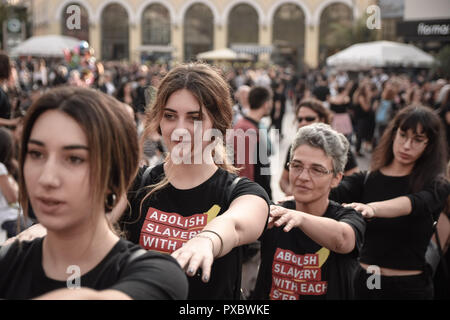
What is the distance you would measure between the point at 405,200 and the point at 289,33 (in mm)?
46361

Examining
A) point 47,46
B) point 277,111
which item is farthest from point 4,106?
point 47,46

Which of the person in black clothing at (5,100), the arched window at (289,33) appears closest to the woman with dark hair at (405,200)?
the person in black clothing at (5,100)

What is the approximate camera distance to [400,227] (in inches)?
109

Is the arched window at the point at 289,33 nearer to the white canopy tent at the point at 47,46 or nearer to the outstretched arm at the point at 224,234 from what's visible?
the white canopy tent at the point at 47,46

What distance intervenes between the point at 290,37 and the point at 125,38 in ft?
49.9

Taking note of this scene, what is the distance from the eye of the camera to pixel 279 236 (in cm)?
226

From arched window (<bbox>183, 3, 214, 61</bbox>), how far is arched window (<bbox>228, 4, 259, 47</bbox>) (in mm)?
1898

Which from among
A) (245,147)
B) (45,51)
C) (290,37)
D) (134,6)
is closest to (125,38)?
(134,6)

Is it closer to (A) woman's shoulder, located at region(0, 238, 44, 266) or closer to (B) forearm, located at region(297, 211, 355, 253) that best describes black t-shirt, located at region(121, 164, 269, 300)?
(B) forearm, located at region(297, 211, 355, 253)

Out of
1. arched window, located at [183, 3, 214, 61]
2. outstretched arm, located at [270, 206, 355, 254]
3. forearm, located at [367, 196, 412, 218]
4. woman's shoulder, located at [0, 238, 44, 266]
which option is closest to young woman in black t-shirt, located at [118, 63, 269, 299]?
outstretched arm, located at [270, 206, 355, 254]

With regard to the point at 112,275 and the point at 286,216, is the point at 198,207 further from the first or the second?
the point at 112,275

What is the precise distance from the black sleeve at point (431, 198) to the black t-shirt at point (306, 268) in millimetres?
605

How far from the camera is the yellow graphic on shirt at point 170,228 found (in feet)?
5.98
